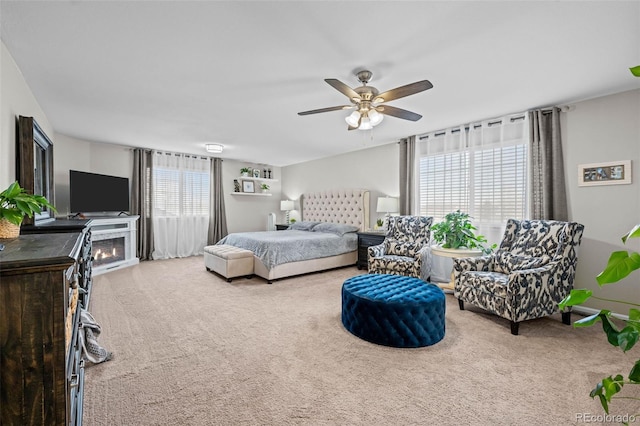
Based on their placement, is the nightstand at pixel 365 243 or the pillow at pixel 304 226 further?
the pillow at pixel 304 226

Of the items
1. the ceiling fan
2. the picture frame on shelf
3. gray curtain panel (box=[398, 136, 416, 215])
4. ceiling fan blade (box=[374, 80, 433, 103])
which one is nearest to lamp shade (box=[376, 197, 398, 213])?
gray curtain panel (box=[398, 136, 416, 215])

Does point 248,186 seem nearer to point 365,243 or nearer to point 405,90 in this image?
point 365,243

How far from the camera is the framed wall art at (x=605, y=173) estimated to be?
297 centimetres

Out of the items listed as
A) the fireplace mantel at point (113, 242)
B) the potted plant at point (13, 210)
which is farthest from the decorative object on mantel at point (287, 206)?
the potted plant at point (13, 210)

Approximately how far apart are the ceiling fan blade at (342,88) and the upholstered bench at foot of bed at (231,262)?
291 centimetres

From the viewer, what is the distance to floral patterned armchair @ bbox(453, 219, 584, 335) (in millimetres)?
2619

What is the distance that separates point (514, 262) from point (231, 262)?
3.59m

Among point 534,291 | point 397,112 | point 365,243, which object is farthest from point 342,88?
point 365,243

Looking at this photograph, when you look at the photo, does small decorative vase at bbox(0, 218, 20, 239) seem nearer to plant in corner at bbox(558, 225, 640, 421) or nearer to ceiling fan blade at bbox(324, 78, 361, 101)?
ceiling fan blade at bbox(324, 78, 361, 101)

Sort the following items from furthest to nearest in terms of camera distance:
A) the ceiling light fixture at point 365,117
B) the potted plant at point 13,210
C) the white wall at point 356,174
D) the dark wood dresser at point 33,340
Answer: the white wall at point 356,174 → the ceiling light fixture at point 365,117 → the potted plant at point 13,210 → the dark wood dresser at point 33,340

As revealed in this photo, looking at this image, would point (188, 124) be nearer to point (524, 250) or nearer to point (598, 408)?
point (524, 250)

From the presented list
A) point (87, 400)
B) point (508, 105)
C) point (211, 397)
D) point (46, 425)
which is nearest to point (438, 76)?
point (508, 105)

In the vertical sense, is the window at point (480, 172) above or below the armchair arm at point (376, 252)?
above

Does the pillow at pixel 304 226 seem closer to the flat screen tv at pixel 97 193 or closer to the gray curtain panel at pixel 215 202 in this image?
the gray curtain panel at pixel 215 202
